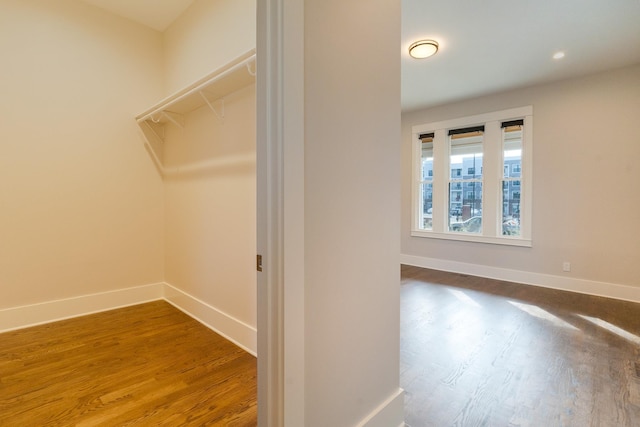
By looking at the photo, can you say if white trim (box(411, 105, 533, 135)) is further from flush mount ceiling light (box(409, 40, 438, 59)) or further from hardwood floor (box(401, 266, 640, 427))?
hardwood floor (box(401, 266, 640, 427))

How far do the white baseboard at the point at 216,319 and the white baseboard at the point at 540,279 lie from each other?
375cm

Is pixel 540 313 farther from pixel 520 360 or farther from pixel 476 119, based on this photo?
pixel 476 119

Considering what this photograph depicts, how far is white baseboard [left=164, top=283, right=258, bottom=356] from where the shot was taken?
2199 millimetres

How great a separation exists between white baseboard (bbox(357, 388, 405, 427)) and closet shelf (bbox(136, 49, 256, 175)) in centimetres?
198

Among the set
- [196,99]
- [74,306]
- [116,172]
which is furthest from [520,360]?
[116,172]

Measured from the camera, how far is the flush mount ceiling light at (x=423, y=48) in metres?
2.92

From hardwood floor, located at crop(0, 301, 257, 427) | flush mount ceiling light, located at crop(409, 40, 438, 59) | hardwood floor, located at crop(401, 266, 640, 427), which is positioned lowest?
hardwood floor, located at crop(401, 266, 640, 427)

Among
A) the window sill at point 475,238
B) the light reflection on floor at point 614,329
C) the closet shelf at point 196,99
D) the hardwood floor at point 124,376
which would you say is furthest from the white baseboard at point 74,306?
the light reflection on floor at point 614,329

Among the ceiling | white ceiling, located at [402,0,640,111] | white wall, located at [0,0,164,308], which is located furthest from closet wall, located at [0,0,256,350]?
white ceiling, located at [402,0,640,111]

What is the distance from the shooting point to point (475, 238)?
462cm

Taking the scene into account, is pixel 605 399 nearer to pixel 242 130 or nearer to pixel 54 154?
pixel 242 130

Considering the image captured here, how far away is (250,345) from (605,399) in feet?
7.20

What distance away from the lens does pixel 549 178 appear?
3920 millimetres

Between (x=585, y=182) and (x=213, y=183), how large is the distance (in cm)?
430
